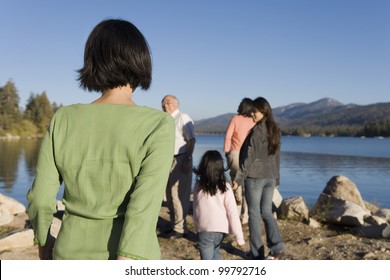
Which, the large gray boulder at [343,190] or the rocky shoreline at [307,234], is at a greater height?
the large gray boulder at [343,190]

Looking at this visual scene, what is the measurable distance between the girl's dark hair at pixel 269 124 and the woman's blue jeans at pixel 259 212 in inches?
16.6

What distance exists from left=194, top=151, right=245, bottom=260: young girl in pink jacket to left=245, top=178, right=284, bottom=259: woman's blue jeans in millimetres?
643

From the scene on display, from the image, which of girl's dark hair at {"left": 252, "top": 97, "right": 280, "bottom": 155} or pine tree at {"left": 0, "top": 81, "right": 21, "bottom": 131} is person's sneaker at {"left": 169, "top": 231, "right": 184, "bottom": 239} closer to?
girl's dark hair at {"left": 252, "top": 97, "right": 280, "bottom": 155}

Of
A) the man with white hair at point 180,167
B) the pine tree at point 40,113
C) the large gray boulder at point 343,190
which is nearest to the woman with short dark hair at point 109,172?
the man with white hair at point 180,167

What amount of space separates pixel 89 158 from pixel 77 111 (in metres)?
0.18

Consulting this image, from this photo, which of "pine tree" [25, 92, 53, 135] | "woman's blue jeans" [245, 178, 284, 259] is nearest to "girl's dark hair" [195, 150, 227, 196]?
"woman's blue jeans" [245, 178, 284, 259]

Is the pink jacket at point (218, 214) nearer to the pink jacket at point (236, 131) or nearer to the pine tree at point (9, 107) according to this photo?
the pink jacket at point (236, 131)

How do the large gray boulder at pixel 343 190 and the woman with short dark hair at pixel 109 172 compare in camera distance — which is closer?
the woman with short dark hair at pixel 109 172

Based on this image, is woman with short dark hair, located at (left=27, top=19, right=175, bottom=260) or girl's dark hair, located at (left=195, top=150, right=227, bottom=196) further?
girl's dark hair, located at (left=195, top=150, right=227, bottom=196)

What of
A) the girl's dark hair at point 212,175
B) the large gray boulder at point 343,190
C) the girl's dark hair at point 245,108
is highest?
the girl's dark hair at point 245,108

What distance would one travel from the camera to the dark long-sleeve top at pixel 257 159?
4.99 m

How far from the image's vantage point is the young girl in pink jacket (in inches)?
171

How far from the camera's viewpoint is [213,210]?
4.37 meters

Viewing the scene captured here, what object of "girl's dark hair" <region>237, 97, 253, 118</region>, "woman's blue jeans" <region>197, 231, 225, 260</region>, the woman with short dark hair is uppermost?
"girl's dark hair" <region>237, 97, 253, 118</region>
